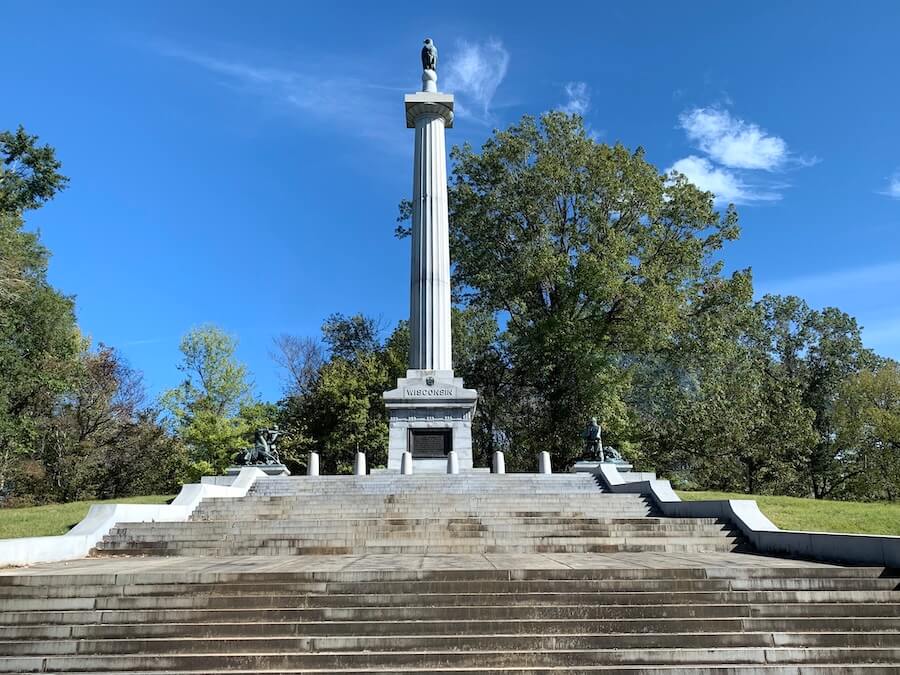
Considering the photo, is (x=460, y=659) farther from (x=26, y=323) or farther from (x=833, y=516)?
(x=26, y=323)

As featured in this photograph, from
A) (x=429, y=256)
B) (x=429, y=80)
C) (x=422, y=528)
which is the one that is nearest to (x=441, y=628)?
(x=422, y=528)

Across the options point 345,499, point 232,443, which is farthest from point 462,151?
point 345,499

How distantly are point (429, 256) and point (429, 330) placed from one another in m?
3.28

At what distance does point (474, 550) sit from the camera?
1206 centimetres

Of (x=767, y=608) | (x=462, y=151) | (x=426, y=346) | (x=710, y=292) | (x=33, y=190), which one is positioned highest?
(x=462, y=151)

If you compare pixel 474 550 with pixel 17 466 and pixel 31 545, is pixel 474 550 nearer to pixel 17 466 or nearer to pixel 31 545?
pixel 31 545

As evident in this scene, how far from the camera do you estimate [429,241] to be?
27.2 meters

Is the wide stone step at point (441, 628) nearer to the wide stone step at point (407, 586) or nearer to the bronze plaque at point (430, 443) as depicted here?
the wide stone step at point (407, 586)

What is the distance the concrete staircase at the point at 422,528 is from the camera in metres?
12.1

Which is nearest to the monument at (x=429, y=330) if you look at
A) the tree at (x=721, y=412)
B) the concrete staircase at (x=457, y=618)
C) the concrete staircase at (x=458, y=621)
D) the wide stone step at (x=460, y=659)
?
the tree at (x=721, y=412)

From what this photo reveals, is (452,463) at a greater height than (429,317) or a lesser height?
lesser

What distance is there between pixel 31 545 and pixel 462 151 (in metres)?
29.6

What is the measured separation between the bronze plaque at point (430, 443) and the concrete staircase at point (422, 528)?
6691 mm

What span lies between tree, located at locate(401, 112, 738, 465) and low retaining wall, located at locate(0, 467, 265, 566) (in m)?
18.1
